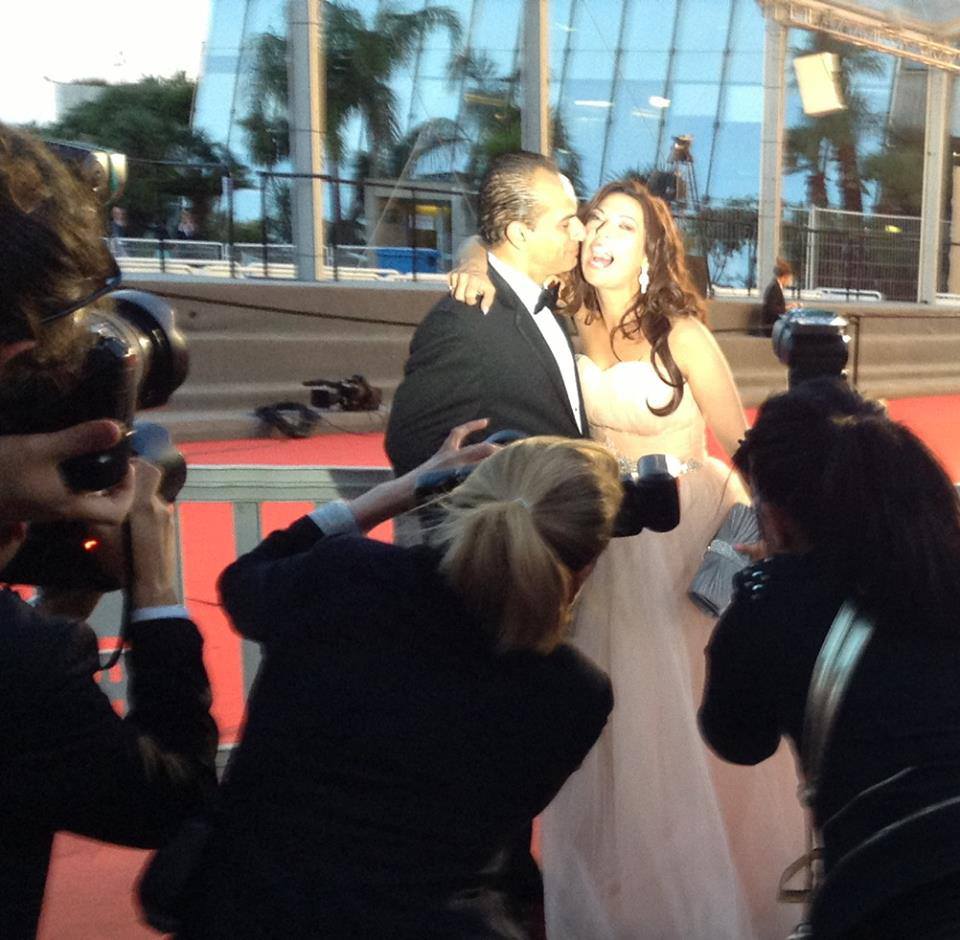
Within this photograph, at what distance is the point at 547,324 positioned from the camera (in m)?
3.18

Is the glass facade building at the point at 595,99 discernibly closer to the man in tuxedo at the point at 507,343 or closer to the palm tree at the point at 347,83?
the palm tree at the point at 347,83

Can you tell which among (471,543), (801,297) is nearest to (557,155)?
(801,297)

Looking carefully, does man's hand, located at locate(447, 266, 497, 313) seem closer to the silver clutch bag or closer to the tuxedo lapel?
the tuxedo lapel

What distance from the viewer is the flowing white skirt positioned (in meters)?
3.10

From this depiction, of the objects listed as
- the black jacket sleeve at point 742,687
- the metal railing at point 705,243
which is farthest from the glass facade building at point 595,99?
the black jacket sleeve at point 742,687

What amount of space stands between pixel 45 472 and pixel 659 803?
207cm

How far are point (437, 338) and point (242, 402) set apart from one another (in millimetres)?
8633

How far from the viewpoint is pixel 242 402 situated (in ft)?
37.6

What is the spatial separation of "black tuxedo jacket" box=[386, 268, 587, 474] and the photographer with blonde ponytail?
1.22m

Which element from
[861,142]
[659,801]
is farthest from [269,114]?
[659,801]

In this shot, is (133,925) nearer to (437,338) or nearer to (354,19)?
(437,338)

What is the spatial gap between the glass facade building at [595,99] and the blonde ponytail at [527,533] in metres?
23.3

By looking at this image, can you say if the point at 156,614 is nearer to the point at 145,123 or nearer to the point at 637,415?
the point at 637,415

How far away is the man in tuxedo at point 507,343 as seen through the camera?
9.88 feet
